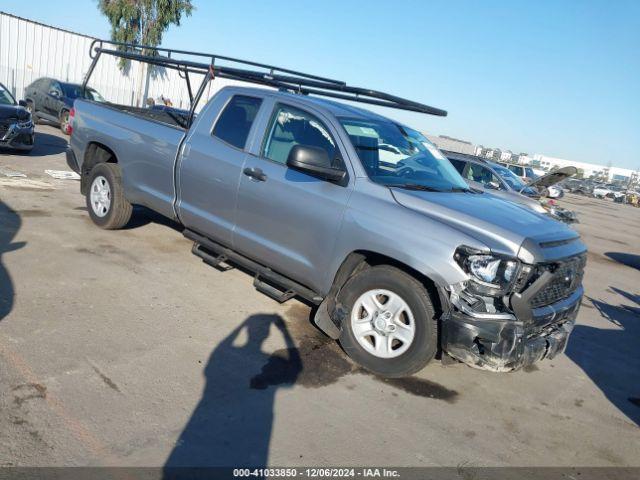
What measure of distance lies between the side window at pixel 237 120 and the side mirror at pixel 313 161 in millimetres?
1067

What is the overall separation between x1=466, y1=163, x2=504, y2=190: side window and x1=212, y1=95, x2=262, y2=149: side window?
9078 mm

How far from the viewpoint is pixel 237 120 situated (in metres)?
5.18

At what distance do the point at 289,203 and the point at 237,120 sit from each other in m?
1.25

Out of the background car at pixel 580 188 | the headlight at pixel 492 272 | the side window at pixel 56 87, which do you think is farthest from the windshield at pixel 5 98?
the background car at pixel 580 188

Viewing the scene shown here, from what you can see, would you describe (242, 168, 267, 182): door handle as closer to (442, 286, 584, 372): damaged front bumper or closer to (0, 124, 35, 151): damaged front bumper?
(442, 286, 584, 372): damaged front bumper

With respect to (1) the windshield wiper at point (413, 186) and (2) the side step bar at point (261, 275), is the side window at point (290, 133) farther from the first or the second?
(2) the side step bar at point (261, 275)

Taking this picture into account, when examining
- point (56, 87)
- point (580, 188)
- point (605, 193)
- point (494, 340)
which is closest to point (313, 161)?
point (494, 340)

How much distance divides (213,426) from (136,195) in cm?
372

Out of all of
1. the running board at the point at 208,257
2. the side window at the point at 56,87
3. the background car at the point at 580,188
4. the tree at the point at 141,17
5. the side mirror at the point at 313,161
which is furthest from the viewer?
the background car at the point at 580,188

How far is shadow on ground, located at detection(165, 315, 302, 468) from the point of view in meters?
2.88

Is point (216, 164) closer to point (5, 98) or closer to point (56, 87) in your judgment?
point (5, 98)

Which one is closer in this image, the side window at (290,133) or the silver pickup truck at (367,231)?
the silver pickup truck at (367,231)

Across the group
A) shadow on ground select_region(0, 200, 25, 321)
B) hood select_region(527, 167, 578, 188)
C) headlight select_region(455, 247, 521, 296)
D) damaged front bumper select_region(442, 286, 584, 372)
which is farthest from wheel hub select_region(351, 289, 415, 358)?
hood select_region(527, 167, 578, 188)

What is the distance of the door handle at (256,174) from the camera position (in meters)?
4.70
